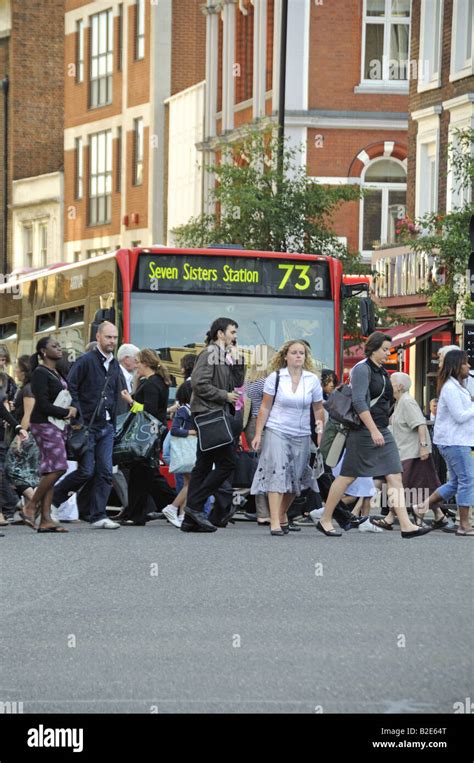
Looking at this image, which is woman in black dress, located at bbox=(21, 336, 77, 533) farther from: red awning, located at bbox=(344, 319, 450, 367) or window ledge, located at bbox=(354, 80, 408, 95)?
window ledge, located at bbox=(354, 80, 408, 95)

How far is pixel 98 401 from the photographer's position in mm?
17266

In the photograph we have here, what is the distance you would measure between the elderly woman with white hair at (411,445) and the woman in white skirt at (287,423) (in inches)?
92.2

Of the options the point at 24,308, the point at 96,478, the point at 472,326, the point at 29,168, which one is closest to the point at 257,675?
the point at 96,478

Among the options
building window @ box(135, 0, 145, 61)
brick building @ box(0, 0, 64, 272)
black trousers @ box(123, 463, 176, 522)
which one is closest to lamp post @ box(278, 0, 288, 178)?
black trousers @ box(123, 463, 176, 522)

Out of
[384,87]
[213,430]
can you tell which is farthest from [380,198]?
[213,430]

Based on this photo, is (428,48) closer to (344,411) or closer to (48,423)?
(48,423)

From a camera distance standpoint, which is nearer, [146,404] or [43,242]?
[146,404]

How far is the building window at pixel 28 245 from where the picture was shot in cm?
6994

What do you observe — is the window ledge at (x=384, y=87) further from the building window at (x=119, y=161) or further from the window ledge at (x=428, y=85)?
the building window at (x=119, y=161)

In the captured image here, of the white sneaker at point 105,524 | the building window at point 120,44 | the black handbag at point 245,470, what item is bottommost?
the white sneaker at point 105,524

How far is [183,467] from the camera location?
18469 mm

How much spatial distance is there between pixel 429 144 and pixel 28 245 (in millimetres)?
32625

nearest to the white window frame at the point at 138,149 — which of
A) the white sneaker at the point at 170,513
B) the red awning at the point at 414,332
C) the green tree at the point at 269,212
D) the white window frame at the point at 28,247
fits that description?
the white window frame at the point at 28,247

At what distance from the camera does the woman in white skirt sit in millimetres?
16812
